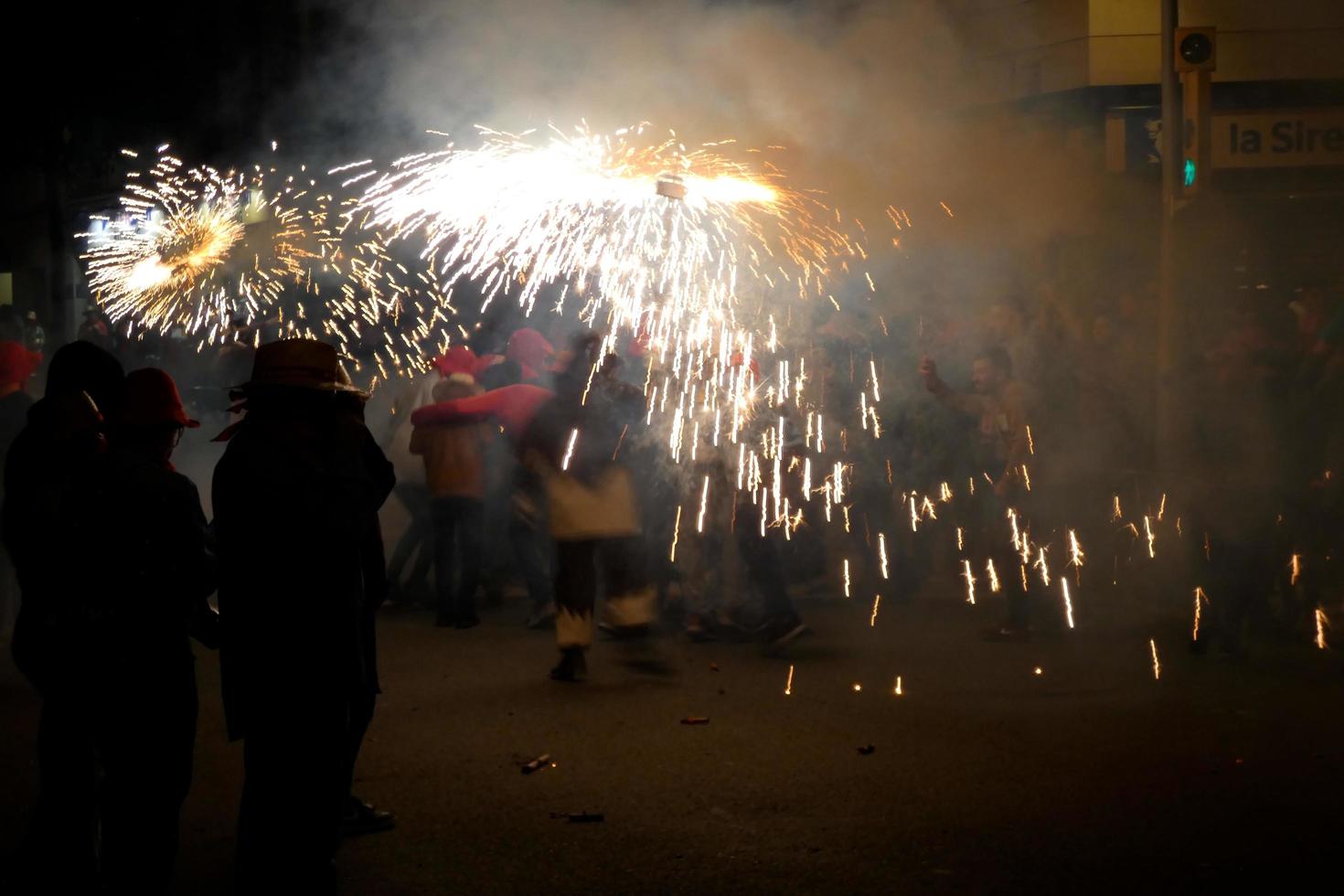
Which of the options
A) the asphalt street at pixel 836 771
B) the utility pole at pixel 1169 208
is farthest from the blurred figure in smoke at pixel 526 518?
the utility pole at pixel 1169 208

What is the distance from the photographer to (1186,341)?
34.1 feet

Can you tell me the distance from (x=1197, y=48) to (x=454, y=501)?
19.4 feet

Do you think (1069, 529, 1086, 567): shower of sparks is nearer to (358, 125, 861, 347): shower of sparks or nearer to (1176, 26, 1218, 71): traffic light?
(358, 125, 861, 347): shower of sparks

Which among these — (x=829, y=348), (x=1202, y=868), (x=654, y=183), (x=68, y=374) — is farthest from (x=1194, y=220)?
(x=68, y=374)

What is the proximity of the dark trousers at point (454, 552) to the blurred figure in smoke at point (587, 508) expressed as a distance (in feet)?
4.94

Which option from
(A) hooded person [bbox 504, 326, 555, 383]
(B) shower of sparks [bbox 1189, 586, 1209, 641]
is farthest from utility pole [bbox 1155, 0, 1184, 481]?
(A) hooded person [bbox 504, 326, 555, 383]

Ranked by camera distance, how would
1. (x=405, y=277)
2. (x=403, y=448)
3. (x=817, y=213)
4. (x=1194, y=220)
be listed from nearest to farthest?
(x=817, y=213), (x=403, y=448), (x=1194, y=220), (x=405, y=277)

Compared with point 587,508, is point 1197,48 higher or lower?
higher

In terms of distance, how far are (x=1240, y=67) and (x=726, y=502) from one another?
9.82m

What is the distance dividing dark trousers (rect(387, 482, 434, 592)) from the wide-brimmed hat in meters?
5.55

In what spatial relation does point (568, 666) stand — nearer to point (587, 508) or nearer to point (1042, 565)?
point (587, 508)

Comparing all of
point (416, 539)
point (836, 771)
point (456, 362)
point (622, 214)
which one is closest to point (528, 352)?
point (456, 362)

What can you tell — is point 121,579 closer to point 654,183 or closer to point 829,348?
point 654,183

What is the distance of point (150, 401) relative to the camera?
4137 millimetres
